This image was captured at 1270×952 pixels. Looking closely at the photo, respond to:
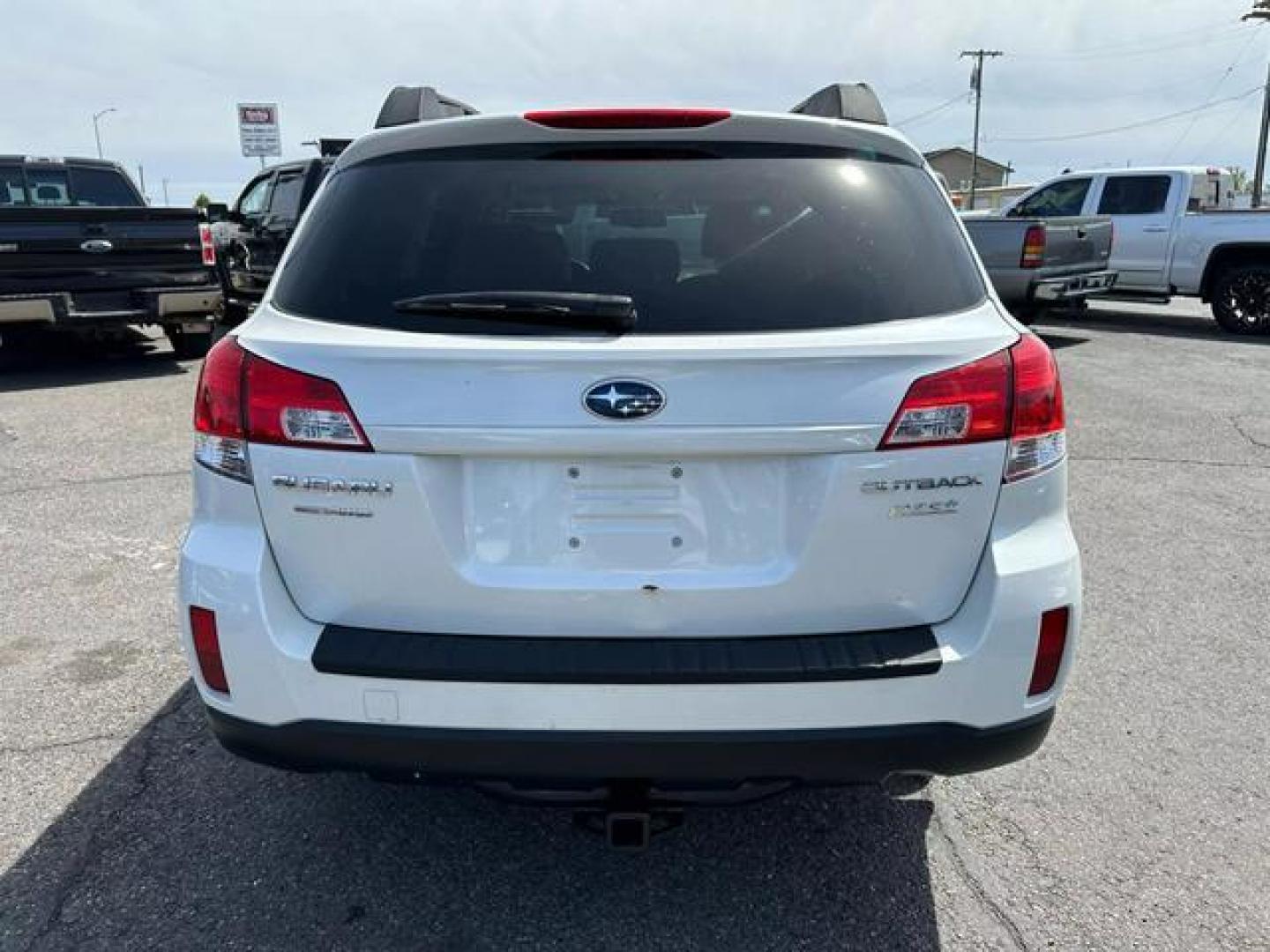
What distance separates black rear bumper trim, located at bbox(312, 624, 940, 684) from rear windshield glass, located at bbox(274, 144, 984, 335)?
647 millimetres

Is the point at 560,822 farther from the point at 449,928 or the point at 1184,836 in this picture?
the point at 1184,836

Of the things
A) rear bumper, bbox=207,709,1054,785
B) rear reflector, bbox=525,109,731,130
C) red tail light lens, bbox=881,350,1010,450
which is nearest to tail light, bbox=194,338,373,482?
rear bumper, bbox=207,709,1054,785

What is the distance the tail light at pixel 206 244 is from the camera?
942 centimetres

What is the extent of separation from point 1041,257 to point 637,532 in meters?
10.6

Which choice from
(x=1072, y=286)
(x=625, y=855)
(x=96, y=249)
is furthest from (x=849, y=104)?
(x=1072, y=286)

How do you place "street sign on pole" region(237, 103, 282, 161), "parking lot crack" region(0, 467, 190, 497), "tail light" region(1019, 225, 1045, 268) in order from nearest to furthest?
"parking lot crack" region(0, 467, 190, 497) → "tail light" region(1019, 225, 1045, 268) → "street sign on pole" region(237, 103, 282, 161)

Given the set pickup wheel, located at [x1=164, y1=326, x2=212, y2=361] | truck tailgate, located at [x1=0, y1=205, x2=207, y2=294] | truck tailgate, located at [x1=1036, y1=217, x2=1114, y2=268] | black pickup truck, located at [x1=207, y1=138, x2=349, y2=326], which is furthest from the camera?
truck tailgate, located at [x1=1036, y1=217, x2=1114, y2=268]

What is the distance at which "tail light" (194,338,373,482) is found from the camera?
193cm

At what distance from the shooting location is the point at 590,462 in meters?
1.91

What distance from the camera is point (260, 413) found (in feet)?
6.53

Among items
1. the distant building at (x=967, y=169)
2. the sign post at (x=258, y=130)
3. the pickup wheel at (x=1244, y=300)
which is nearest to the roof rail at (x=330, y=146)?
the pickup wheel at (x=1244, y=300)

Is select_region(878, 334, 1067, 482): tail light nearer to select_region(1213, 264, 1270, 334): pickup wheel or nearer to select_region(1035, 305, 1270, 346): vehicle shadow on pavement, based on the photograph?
select_region(1035, 305, 1270, 346): vehicle shadow on pavement

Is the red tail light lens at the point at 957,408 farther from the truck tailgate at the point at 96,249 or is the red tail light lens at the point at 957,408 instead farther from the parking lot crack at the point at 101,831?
the truck tailgate at the point at 96,249

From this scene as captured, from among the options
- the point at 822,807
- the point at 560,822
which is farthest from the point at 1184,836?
the point at 560,822
